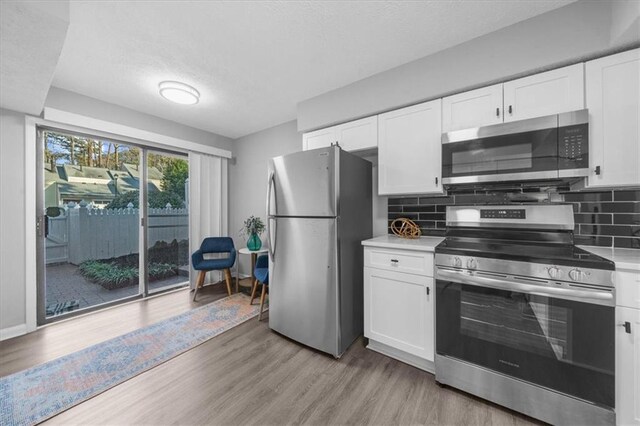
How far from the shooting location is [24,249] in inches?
97.1

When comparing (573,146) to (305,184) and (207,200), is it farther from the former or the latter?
(207,200)

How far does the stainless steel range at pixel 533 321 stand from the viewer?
4.19ft

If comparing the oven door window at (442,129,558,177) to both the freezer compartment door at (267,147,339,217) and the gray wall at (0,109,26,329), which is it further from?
the gray wall at (0,109,26,329)

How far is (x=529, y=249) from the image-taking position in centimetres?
159

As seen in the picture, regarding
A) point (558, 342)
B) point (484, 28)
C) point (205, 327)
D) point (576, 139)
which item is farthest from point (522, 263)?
point (205, 327)

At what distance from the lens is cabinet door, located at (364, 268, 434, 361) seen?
182cm

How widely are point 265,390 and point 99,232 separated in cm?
296

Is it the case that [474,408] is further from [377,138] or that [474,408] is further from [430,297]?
[377,138]

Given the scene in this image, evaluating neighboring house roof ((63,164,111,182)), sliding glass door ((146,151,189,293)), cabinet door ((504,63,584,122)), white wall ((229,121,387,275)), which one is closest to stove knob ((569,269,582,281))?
cabinet door ((504,63,584,122))

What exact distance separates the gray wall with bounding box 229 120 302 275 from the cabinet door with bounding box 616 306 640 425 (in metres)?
3.32

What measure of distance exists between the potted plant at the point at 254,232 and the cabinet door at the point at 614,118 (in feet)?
11.0

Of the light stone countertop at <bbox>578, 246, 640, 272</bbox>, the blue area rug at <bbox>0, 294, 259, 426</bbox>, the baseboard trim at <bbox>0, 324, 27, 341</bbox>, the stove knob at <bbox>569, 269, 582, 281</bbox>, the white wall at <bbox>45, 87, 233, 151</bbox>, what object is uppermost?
the white wall at <bbox>45, 87, 233, 151</bbox>

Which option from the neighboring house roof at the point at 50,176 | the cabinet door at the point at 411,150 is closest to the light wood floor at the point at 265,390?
the cabinet door at the point at 411,150

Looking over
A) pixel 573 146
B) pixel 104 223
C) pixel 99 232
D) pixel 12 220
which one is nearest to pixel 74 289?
pixel 99 232
